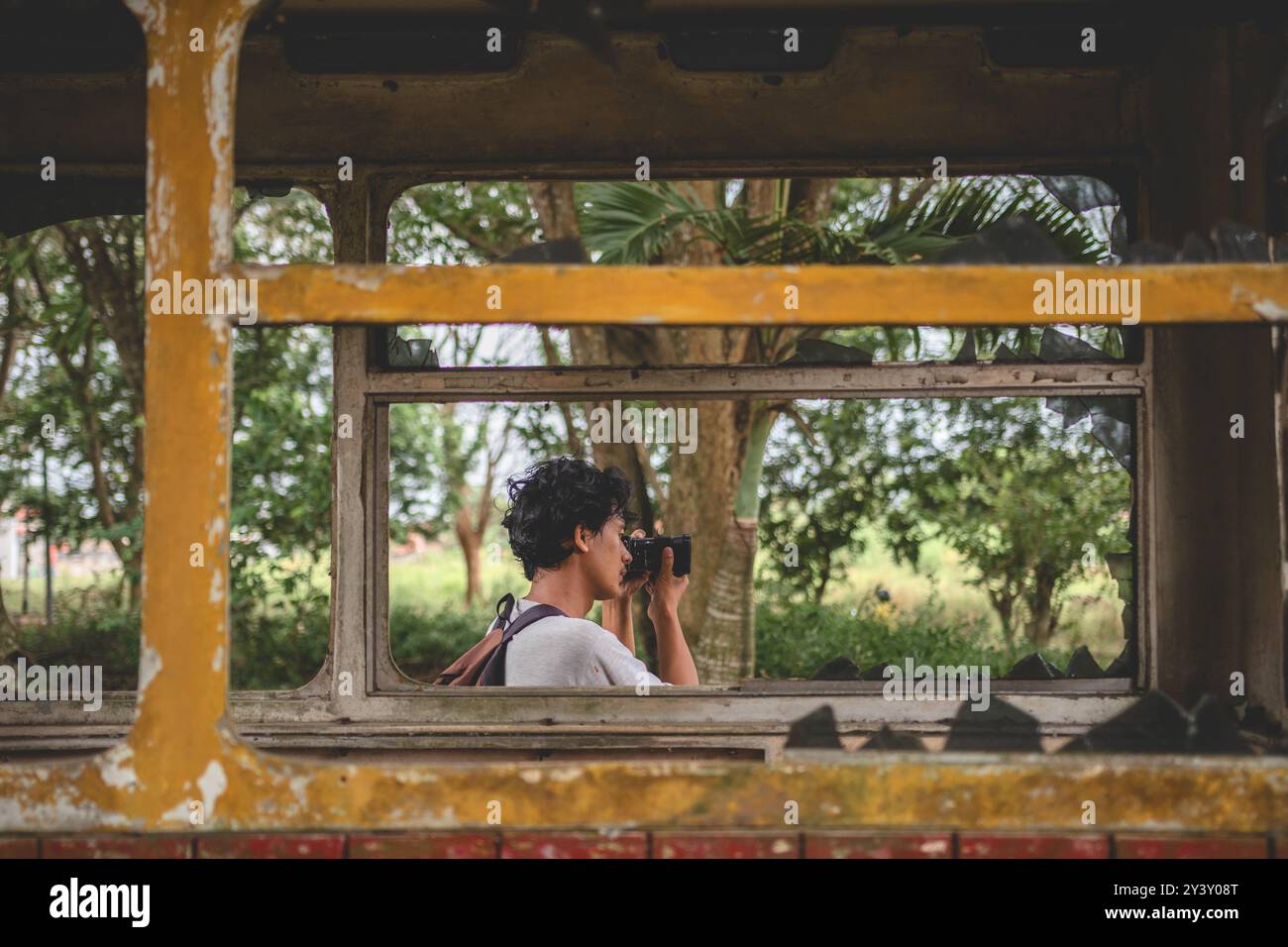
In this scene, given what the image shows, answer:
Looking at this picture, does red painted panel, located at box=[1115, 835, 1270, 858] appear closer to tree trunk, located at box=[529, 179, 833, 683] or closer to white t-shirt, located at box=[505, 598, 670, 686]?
white t-shirt, located at box=[505, 598, 670, 686]

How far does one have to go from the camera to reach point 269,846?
150 cm

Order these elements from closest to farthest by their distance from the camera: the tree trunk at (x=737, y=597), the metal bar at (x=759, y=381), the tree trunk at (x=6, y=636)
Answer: the metal bar at (x=759, y=381), the tree trunk at (x=6, y=636), the tree trunk at (x=737, y=597)

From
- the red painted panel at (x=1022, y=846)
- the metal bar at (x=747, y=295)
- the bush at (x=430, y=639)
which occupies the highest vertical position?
the metal bar at (x=747, y=295)

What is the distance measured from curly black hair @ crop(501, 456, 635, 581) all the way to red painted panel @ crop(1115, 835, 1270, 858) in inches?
60.4

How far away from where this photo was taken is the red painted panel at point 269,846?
1.50 metres

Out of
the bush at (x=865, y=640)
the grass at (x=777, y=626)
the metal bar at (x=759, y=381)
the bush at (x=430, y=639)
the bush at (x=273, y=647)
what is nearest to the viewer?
the metal bar at (x=759, y=381)

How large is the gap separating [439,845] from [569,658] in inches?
42.8

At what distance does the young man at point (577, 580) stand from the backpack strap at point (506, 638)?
16mm

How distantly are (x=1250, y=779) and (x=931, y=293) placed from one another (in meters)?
0.88

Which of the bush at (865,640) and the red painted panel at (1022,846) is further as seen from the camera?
the bush at (865,640)

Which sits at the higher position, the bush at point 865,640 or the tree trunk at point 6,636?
the tree trunk at point 6,636

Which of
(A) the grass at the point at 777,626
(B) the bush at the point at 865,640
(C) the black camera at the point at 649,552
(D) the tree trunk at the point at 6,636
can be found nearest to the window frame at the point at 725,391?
(C) the black camera at the point at 649,552

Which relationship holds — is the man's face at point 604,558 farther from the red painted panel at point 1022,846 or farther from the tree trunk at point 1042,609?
the tree trunk at point 1042,609
